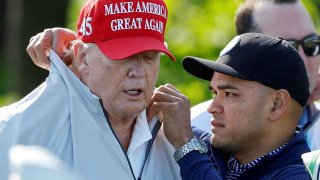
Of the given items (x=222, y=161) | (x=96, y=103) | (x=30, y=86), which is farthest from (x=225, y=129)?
(x=30, y=86)

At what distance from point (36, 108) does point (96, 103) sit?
241mm

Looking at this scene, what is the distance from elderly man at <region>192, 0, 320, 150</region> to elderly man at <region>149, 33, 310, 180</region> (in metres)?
0.86

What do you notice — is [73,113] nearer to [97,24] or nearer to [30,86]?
[97,24]

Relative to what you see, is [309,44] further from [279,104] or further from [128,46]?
[128,46]

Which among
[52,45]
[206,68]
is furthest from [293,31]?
[52,45]

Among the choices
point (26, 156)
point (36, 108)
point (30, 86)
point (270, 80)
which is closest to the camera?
point (26, 156)

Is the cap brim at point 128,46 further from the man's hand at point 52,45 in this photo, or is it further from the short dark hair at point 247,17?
the short dark hair at point 247,17

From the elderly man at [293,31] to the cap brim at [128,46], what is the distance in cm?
116

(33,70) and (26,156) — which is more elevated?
(26,156)

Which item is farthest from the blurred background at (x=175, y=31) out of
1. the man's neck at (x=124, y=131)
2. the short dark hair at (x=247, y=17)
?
the man's neck at (x=124, y=131)

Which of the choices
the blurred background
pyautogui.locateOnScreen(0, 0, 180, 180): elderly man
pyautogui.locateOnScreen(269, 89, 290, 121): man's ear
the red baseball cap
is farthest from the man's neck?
the blurred background

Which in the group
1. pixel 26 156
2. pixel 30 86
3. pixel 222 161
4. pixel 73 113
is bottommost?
pixel 30 86

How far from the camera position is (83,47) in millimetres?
4316

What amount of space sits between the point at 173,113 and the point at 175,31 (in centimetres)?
784
